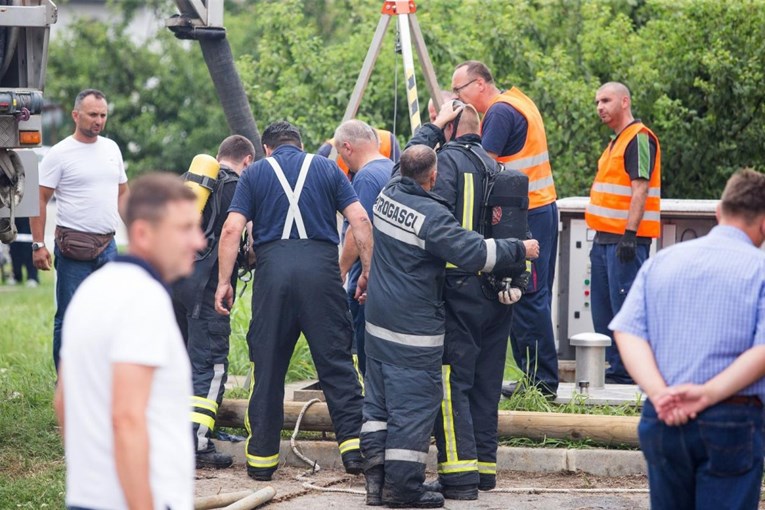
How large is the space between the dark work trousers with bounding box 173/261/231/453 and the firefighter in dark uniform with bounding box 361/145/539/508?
3.86ft

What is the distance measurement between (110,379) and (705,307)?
206 centimetres

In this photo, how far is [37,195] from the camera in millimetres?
7520

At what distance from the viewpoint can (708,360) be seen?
4312 millimetres

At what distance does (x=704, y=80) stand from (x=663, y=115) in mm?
491

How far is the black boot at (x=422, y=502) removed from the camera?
6.47 metres

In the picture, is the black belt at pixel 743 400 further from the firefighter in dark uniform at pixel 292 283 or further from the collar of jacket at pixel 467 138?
the firefighter in dark uniform at pixel 292 283

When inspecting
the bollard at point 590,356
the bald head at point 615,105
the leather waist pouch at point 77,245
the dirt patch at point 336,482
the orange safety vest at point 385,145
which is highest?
the bald head at point 615,105

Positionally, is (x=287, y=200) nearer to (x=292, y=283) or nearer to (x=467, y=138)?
(x=292, y=283)

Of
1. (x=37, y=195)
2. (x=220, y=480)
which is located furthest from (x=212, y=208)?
(x=220, y=480)

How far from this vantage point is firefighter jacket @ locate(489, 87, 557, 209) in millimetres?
7910

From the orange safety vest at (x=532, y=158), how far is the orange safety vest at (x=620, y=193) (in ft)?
2.56

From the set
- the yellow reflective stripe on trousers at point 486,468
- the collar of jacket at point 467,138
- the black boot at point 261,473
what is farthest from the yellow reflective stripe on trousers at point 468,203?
the black boot at point 261,473

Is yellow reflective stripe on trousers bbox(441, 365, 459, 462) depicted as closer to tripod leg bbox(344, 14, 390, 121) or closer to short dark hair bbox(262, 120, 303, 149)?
short dark hair bbox(262, 120, 303, 149)

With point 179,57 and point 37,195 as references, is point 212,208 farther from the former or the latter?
point 179,57
